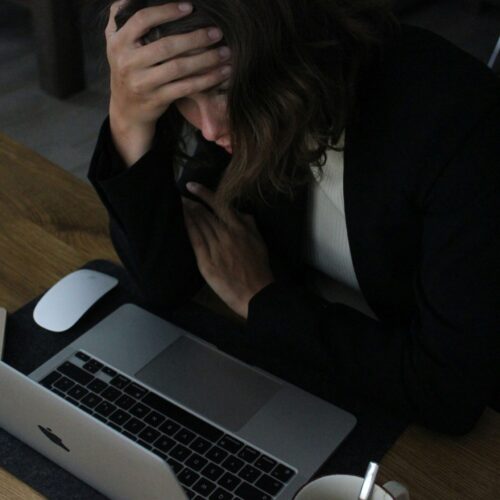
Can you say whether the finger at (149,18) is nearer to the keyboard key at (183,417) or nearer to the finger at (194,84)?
the finger at (194,84)

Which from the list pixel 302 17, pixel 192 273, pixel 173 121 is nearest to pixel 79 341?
pixel 192 273

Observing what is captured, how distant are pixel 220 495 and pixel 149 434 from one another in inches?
4.6

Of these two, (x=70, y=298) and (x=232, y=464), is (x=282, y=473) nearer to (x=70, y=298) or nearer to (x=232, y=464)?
(x=232, y=464)

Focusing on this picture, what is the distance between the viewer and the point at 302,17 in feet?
2.99

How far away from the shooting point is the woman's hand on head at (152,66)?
35.4 inches

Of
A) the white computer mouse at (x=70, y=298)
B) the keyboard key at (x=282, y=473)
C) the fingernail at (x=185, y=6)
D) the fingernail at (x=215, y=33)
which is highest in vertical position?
the fingernail at (x=185, y=6)

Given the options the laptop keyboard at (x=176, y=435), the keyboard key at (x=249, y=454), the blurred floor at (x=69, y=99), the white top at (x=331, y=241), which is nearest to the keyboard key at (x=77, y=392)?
the laptop keyboard at (x=176, y=435)

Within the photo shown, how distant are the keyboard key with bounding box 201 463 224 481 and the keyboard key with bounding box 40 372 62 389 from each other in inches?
9.0

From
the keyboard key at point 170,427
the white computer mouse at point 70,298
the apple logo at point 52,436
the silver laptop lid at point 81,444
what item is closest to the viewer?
the silver laptop lid at point 81,444

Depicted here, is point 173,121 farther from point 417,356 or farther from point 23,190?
point 417,356

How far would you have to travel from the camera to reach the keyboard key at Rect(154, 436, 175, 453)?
0.91m

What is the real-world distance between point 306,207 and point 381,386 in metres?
0.33

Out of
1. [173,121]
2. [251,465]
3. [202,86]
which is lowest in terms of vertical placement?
[251,465]

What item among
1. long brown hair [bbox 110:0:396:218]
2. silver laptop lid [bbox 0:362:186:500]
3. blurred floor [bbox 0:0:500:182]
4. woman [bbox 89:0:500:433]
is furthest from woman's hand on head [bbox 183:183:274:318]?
blurred floor [bbox 0:0:500:182]
